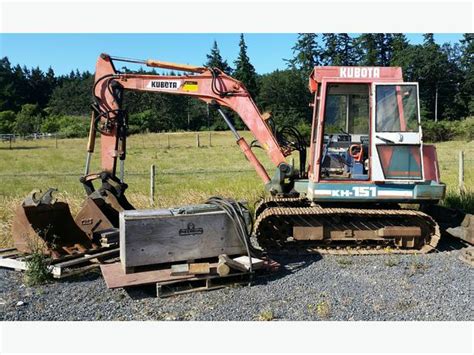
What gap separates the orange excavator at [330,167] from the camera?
777 cm

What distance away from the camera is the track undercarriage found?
784 cm

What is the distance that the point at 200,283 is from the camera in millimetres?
6281

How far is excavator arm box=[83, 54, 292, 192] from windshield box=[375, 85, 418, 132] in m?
1.82

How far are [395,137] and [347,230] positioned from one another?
67.4 inches

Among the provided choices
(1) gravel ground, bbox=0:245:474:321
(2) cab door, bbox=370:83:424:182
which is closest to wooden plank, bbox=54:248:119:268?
(1) gravel ground, bbox=0:245:474:321

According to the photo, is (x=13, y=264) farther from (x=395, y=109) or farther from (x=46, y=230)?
(x=395, y=109)

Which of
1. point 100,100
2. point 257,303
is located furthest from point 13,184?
point 257,303

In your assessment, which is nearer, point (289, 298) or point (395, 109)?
point (289, 298)

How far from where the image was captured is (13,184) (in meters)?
17.1

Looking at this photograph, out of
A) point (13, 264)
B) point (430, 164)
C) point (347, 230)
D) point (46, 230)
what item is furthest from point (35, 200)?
point (430, 164)

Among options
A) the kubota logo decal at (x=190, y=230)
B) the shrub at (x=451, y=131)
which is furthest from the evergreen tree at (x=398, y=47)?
the kubota logo decal at (x=190, y=230)

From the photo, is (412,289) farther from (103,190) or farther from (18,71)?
(18,71)

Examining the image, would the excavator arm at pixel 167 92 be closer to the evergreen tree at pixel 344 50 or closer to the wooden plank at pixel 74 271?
the wooden plank at pixel 74 271

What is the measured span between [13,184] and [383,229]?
45.7ft
